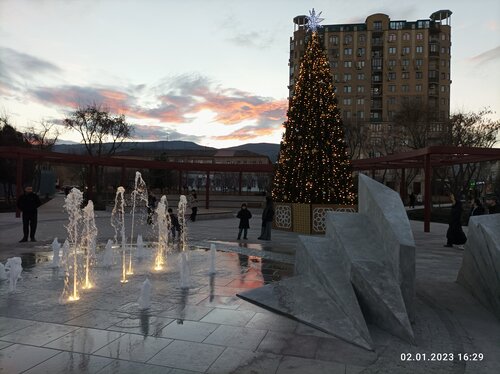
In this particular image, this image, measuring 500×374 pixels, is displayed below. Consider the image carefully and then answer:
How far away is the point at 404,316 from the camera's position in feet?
16.3

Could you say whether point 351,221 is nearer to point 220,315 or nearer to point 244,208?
point 220,315

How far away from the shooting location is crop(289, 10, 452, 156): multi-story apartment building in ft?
267

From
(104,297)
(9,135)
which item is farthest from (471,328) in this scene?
(9,135)

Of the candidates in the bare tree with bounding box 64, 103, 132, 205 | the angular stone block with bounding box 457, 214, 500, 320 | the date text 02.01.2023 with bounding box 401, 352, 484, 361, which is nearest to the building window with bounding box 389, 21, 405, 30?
the bare tree with bounding box 64, 103, 132, 205

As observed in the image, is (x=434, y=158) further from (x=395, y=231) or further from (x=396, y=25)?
(x=396, y=25)

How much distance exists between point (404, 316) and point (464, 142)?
1188 inches

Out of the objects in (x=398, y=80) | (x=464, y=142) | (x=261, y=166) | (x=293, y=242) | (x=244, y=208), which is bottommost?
(x=293, y=242)

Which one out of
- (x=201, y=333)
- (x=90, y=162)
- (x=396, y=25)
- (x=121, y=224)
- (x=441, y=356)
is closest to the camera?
(x=441, y=356)

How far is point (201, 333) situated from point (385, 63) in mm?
88867

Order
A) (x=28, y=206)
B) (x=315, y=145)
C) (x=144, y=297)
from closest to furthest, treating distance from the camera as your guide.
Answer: (x=144, y=297) → (x=28, y=206) → (x=315, y=145)

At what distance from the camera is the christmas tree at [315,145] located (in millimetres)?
16656

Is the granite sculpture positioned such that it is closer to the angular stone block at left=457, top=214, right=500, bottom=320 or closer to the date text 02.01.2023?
the date text 02.01.2023

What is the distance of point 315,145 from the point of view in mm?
16703

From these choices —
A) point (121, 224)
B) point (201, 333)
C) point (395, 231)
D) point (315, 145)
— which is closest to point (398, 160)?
point (315, 145)
